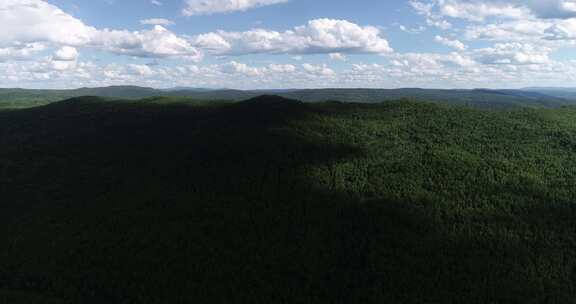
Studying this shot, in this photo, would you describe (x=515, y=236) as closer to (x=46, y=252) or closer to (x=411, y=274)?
(x=411, y=274)

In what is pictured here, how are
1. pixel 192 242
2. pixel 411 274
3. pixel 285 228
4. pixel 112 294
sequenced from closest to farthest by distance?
1. pixel 112 294
2. pixel 411 274
3. pixel 192 242
4. pixel 285 228

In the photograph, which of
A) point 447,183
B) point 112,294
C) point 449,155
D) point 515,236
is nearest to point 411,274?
point 515,236

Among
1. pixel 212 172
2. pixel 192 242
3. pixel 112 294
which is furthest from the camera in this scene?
pixel 212 172

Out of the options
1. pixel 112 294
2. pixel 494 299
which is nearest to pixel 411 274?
pixel 494 299

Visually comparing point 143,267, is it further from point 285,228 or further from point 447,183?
point 447,183

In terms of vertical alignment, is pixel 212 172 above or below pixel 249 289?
above

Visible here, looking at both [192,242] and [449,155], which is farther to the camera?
[449,155]
